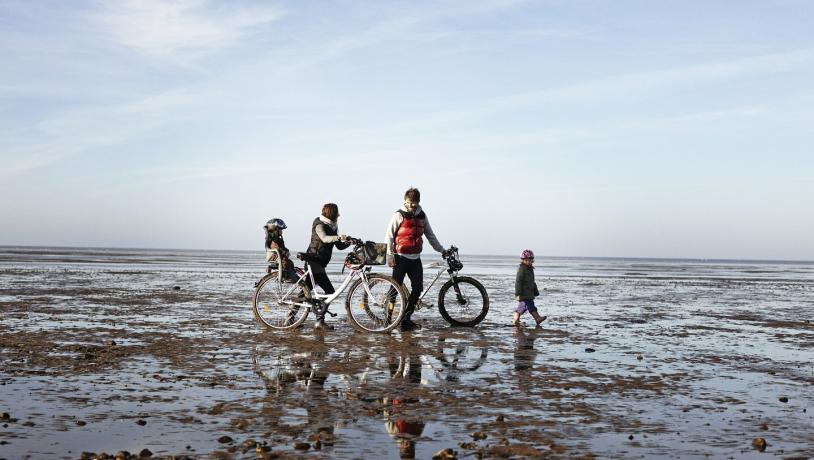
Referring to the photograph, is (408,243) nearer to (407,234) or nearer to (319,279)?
(407,234)

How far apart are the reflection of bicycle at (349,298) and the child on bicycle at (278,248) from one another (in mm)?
109

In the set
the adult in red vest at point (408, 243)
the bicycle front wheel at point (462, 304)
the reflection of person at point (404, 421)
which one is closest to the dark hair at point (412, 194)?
the adult in red vest at point (408, 243)

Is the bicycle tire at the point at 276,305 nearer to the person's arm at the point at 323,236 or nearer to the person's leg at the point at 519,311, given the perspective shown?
the person's arm at the point at 323,236

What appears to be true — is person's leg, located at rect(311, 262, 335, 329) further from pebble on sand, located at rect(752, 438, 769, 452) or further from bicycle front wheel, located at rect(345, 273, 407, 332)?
pebble on sand, located at rect(752, 438, 769, 452)

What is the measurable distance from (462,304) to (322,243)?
9.82 feet

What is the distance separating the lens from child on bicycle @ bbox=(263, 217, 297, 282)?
40.8ft

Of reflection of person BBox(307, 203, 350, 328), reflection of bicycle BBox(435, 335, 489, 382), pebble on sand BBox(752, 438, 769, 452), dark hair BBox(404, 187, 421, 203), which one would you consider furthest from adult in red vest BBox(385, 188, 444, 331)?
pebble on sand BBox(752, 438, 769, 452)

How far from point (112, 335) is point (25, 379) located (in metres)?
3.87

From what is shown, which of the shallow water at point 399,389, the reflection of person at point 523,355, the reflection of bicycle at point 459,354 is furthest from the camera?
the reflection of bicycle at point 459,354

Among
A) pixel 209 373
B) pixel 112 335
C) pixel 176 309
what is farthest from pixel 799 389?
pixel 176 309

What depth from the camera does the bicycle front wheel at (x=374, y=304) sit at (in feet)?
39.2

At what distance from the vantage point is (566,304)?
19625 mm

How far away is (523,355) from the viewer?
970 cm

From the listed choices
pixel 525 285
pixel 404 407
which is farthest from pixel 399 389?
pixel 525 285
